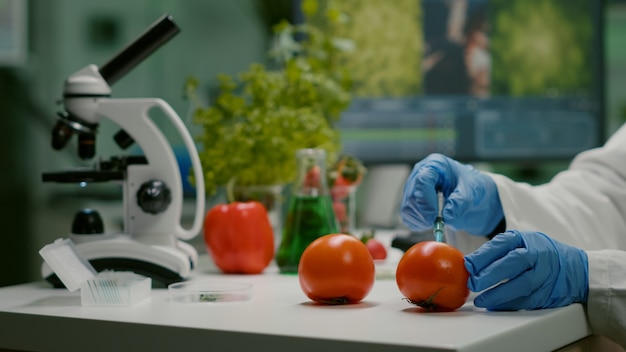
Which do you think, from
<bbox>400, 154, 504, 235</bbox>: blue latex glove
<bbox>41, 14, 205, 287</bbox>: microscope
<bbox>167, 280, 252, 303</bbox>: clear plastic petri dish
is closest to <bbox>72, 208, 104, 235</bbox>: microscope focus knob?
<bbox>41, 14, 205, 287</bbox>: microscope

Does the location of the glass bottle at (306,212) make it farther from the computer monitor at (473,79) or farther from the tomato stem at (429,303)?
the computer monitor at (473,79)

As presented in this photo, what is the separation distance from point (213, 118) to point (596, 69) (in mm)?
1106

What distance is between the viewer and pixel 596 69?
229cm

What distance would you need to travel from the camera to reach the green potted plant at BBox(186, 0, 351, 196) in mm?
1688

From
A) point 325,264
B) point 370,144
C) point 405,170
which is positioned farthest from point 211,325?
point 405,170

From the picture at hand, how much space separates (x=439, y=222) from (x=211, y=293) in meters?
0.33

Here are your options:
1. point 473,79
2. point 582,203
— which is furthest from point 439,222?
point 473,79

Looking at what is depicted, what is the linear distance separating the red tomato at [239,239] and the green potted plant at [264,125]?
0.48 ft

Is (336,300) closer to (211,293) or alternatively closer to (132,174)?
(211,293)

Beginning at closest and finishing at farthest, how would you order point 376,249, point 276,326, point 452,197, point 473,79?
1. point 276,326
2. point 452,197
3. point 376,249
4. point 473,79

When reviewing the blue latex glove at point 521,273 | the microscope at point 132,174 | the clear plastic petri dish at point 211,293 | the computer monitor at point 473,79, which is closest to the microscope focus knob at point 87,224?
the microscope at point 132,174

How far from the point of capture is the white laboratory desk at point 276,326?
941 millimetres

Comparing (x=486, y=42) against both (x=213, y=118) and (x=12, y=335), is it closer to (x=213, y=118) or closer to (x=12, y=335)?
(x=213, y=118)

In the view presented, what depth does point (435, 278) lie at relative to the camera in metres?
1.09
